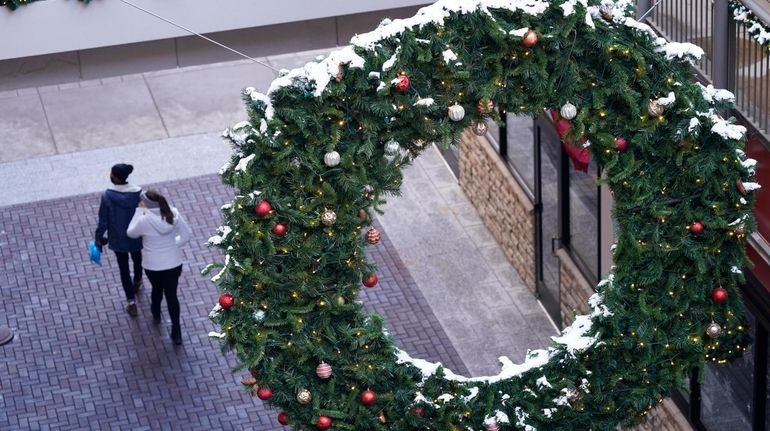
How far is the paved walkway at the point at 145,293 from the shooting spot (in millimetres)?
12930

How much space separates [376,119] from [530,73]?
Answer: 88cm

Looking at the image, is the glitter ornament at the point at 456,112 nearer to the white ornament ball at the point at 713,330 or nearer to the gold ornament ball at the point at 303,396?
the gold ornament ball at the point at 303,396

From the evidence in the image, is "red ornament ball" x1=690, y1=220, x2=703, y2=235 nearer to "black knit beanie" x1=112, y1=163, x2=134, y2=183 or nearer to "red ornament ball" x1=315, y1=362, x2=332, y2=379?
"red ornament ball" x1=315, y1=362, x2=332, y2=379

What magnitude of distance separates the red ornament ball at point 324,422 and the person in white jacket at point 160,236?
159 inches

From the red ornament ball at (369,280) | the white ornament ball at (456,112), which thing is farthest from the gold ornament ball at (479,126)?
the red ornament ball at (369,280)

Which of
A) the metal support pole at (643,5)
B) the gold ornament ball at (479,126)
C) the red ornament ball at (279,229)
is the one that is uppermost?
the metal support pole at (643,5)

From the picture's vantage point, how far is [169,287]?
44.1 ft

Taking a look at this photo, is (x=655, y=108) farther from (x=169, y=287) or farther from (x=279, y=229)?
(x=169, y=287)

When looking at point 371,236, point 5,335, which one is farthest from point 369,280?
point 5,335

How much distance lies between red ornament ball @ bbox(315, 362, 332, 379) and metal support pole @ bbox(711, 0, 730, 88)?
298 centimetres

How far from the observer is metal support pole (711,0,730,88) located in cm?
958

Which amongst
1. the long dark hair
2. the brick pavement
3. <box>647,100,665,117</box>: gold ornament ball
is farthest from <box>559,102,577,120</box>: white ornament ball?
the long dark hair

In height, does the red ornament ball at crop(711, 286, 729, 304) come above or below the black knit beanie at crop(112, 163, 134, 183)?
above

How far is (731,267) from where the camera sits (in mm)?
9305
